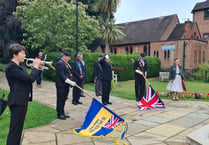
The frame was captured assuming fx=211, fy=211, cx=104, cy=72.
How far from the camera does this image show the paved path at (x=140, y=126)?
13.9 feet

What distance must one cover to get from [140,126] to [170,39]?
24.8m

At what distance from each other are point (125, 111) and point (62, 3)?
42.8 feet

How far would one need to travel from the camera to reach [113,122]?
15.0 ft

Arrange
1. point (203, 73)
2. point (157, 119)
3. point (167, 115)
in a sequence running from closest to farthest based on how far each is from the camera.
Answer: point (157, 119) < point (167, 115) < point (203, 73)

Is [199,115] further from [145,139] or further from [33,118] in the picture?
[33,118]

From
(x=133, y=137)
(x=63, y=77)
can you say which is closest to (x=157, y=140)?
(x=133, y=137)

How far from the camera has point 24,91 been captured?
3283 mm

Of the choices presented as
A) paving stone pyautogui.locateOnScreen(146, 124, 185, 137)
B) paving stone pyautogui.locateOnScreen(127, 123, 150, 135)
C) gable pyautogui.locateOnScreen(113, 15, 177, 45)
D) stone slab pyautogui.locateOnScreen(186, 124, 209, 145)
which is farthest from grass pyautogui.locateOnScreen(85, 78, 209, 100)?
gable pyautogui.locateOnScreen(113, 15, 177, 45)

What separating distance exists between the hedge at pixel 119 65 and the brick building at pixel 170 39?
2.26m

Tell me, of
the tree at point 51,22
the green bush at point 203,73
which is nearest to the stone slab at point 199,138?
the tree at point 51,22

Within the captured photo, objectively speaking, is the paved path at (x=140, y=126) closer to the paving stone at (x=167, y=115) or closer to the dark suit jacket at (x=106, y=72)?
the paving stone at (x=167, y=115)

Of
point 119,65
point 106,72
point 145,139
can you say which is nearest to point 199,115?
point 145,139

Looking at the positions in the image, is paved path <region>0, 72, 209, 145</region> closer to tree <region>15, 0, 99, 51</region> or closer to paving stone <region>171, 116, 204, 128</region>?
paving stone <region>171, 116, 204, 128</region>

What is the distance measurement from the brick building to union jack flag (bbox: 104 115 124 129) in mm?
21263
